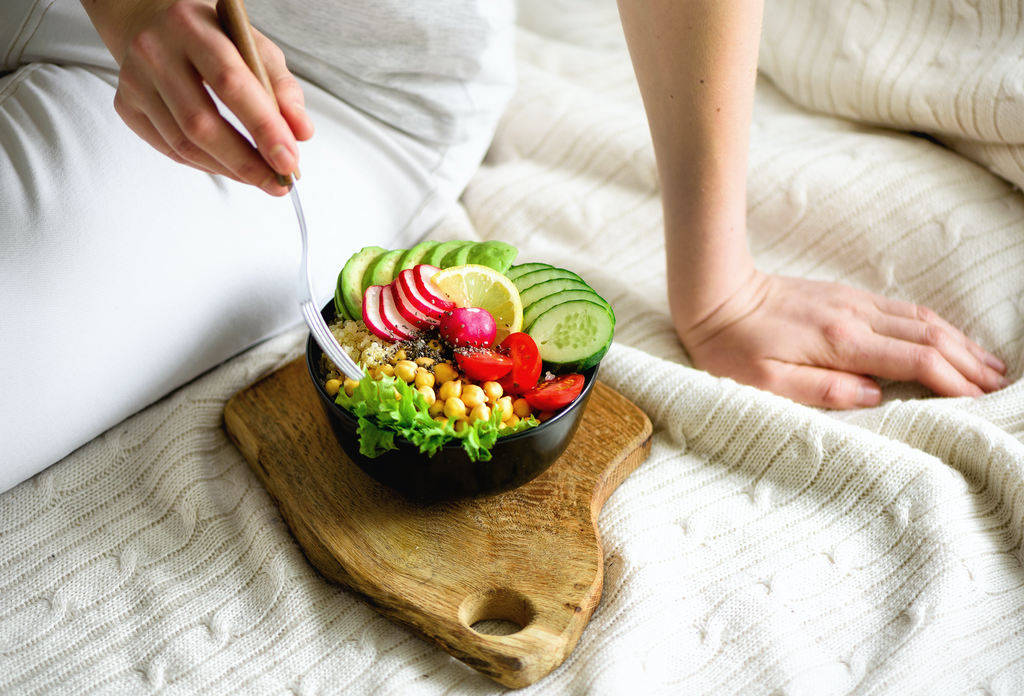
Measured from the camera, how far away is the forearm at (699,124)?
93 centimetres

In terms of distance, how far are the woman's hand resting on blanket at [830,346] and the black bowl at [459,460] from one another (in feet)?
1.16

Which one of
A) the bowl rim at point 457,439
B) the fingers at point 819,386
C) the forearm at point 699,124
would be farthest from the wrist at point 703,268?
the bowl rim at point 457,439

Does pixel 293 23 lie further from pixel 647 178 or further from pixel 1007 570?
pixel 1007 570

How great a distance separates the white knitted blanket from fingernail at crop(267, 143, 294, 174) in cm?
45

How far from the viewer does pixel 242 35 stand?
66 centimetres

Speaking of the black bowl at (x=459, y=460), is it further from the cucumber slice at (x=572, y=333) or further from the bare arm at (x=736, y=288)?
the bare arm at (x=736, y=288)

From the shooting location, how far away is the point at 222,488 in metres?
0.95

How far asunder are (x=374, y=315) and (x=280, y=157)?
0.22m

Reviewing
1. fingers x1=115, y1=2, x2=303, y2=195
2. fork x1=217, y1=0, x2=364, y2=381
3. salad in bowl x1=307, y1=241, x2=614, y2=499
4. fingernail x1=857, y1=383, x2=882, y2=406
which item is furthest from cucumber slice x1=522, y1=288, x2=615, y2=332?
fingernail x1=857, y1=383, x2=882, y2=406

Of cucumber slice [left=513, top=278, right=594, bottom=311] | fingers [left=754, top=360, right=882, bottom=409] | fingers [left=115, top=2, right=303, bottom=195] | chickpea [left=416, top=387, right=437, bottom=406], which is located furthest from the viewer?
fingers [left=754, top=360, right=882, bottom=409]

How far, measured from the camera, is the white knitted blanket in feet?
2.51

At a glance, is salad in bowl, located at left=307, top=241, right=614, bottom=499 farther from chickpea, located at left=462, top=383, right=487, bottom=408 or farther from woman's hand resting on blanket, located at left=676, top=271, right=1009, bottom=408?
woman's hand resting on blanket, located at left=676, top=271, right=1009, bottom=408

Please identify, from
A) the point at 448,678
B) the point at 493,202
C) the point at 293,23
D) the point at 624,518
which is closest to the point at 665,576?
the point at 624,518

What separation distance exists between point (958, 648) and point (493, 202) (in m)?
0.98
